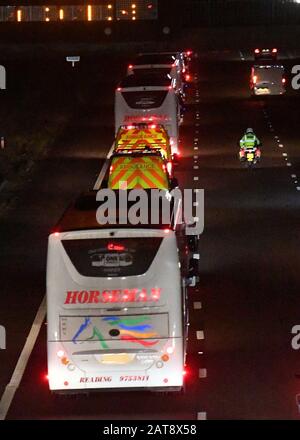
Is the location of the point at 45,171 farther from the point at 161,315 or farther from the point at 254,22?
the point at 254,22

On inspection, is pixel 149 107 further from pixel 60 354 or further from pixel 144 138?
pixel 60 354

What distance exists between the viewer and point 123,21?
9344 centimetres

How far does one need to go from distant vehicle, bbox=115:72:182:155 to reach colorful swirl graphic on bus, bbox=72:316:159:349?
27.7 m

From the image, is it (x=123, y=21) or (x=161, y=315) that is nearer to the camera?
(x=161, y=315)

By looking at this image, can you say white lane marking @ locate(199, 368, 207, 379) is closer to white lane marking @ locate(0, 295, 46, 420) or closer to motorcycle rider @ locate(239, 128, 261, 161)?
white lane marking @ locate(0, 295, 46, 420)

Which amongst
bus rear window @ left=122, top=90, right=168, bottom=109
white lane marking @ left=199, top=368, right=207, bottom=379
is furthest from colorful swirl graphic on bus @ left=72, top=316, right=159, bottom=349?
bus rear window @ left=122, top=90, right=168, bottom=109

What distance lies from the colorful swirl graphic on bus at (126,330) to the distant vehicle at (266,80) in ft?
164

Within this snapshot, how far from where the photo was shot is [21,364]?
22344mm

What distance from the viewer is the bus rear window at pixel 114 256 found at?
62.7 feet

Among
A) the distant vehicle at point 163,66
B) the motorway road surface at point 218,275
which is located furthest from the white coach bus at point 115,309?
the distant vehicle at point 163,66

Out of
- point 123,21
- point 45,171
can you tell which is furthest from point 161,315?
point 123,21

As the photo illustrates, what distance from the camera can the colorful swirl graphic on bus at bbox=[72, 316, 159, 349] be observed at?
19047mm

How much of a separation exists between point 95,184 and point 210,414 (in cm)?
2408

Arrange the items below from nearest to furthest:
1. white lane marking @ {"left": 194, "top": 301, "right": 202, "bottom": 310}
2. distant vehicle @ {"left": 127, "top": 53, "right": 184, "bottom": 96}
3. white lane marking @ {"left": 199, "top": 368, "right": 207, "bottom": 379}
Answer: white lane marking @ {"left": 199, "top": 368, "right": 207, "bottom": 379} → white lane marking @ {"left": 194, "top": 301, "right": 202, "bottom": 310} → distant vehicle @ {"left": 127, "top": 53, "right": 184, "bottom": 96}
